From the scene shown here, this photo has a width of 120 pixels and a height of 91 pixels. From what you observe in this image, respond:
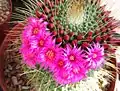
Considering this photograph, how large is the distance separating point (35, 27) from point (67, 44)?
9 centimetres

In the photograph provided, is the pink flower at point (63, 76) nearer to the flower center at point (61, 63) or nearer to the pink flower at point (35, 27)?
the flower center at point (61, 63)

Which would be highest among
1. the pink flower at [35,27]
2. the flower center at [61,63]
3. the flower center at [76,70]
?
the pink flower at [35,27]

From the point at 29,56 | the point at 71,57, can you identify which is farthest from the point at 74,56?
the point at 29,56

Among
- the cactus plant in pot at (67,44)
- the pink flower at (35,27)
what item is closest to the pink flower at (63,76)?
the cactus plant in pot at (67,44)

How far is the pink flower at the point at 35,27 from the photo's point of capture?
788 mm

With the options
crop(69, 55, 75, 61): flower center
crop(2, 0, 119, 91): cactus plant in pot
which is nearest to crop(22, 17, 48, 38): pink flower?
crop(2, 0, 119, 91): cactus plant in pot

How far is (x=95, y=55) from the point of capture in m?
0.78

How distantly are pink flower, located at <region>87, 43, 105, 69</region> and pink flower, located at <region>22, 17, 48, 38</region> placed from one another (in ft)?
0.43

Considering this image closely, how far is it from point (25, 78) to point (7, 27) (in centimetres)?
23

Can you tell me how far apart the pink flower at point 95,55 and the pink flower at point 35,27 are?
13 centimetres

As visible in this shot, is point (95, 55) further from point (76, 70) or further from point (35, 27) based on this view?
point (35, 27)

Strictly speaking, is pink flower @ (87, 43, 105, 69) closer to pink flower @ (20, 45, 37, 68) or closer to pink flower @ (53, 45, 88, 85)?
pink flower @ (53, 45, 88, 85)

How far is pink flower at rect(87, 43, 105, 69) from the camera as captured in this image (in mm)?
778

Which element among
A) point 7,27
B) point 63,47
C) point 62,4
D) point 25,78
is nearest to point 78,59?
point 63,47
